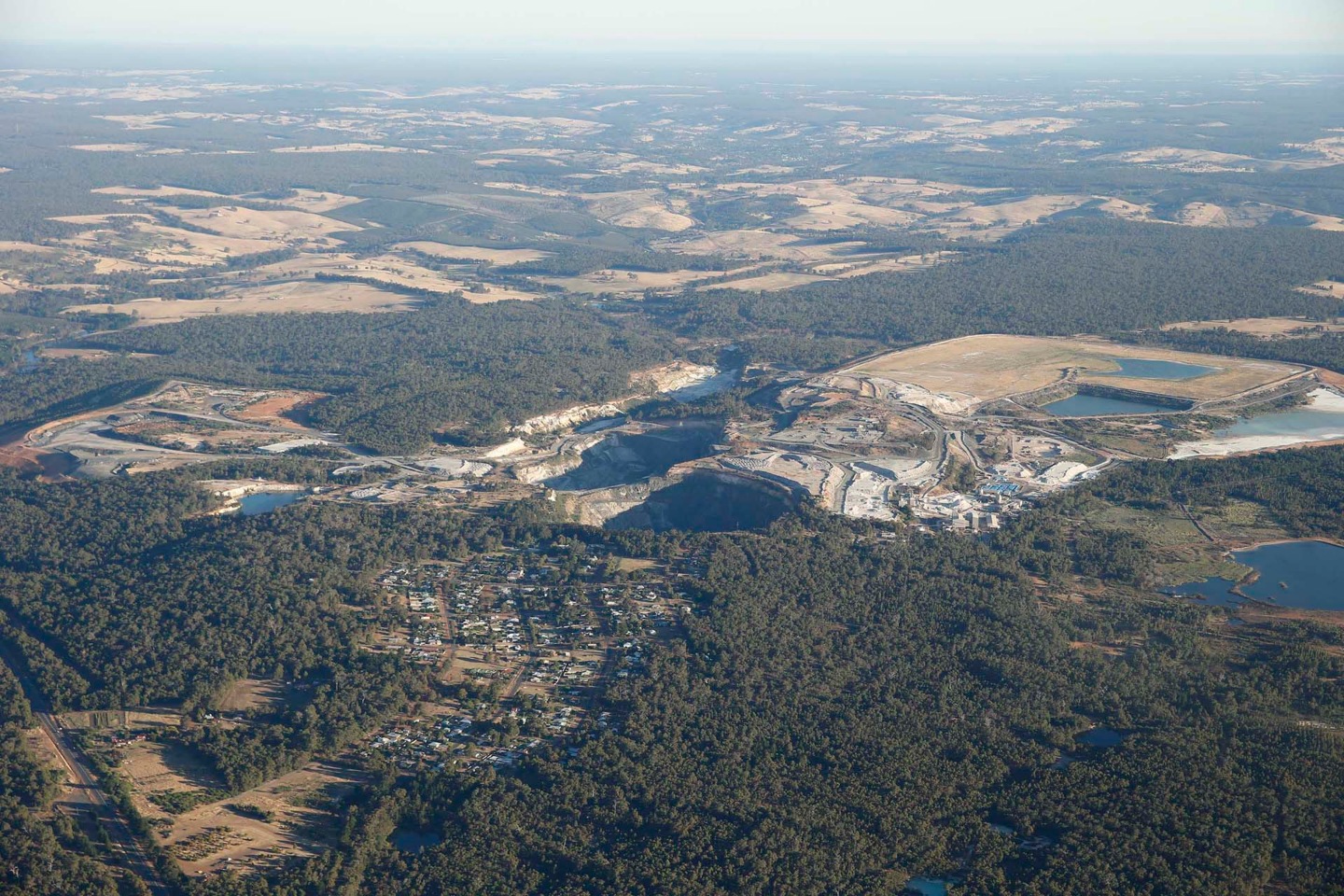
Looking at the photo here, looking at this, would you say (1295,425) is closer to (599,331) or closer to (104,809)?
(599,331)

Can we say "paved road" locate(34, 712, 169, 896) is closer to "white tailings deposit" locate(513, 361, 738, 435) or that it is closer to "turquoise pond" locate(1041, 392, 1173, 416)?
"white tailings deposit" locate(513, 361, 738, 435)

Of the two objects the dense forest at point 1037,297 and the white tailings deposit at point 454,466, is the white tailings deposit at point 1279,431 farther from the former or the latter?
the white tailings deposit at point 454,466

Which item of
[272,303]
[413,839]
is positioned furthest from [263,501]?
[272,303]

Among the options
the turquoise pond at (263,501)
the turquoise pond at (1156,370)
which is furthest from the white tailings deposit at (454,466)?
the turquoise pond at (1156,370)

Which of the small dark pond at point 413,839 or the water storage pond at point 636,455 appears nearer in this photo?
the small dark pond at point 413,839

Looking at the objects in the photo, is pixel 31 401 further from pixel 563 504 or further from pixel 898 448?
pixel 898 448

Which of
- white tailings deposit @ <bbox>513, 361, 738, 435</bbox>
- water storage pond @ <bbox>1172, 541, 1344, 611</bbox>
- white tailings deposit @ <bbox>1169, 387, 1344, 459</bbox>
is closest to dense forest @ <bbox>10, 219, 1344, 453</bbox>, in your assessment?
white tailings deposit @ <bbox>513, 361, 738, 435</bbox>

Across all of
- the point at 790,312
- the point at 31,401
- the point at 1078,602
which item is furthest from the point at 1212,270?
the point at 31,401
